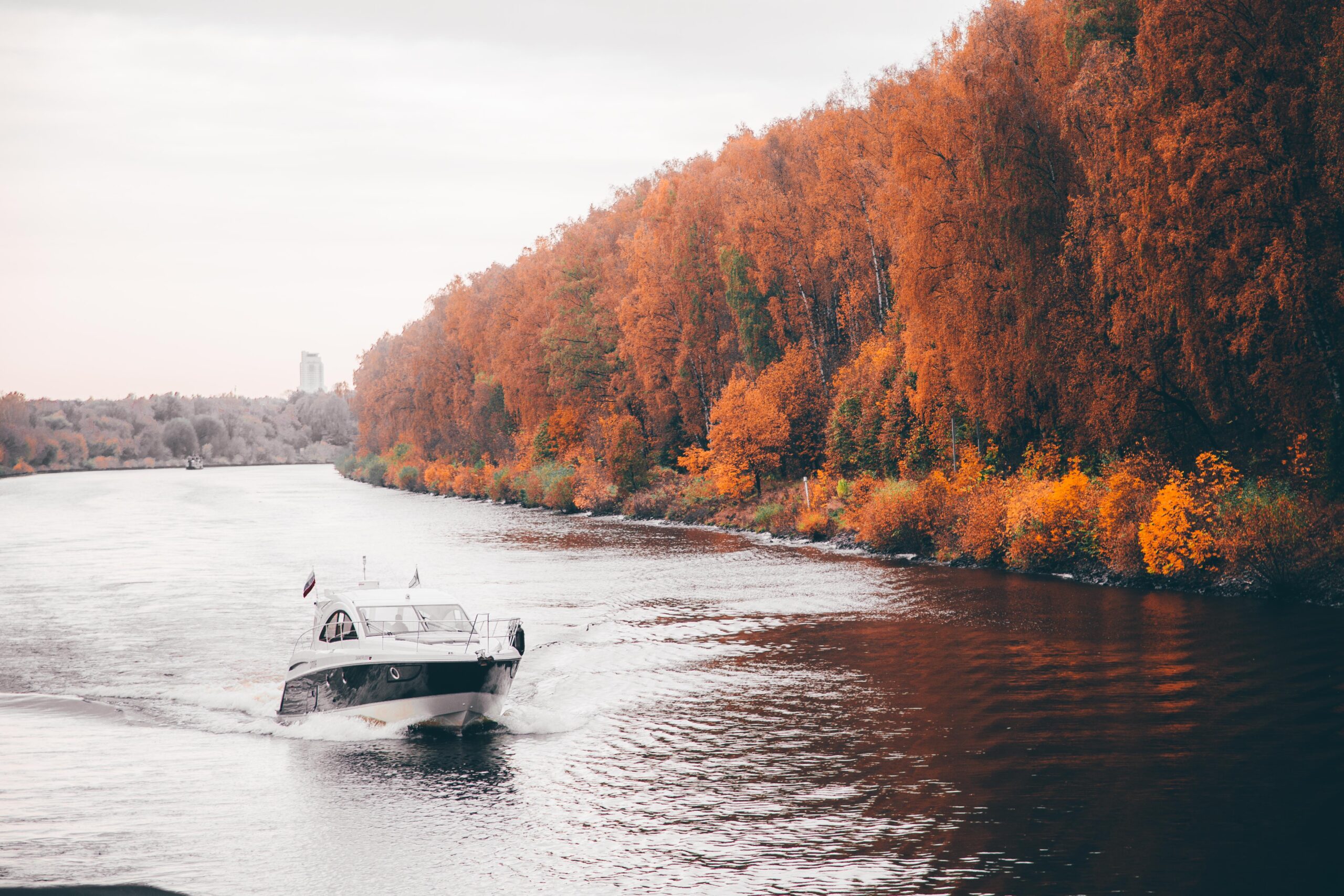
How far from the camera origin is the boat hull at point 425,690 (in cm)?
1952

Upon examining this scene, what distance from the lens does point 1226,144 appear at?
96.5 feet

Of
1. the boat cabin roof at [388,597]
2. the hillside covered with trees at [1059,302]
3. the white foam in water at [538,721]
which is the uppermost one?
the hillside covered with trees at [1059,302]

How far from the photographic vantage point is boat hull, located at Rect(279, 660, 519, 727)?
64.0 feet

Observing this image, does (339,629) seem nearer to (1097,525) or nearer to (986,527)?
(1097,525)

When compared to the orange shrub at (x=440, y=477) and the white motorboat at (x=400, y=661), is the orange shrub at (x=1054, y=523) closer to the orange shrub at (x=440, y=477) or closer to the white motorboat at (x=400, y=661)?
the white motorboat at (x=400, y=661)

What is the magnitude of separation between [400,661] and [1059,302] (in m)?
26.9

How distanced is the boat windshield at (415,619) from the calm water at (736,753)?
197 centimetres

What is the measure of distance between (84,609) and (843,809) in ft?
99.1

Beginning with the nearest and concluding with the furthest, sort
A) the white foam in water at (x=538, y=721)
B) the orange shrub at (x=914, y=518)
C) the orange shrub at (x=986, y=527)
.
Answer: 1. the white foam in water at (x=538, y=721)
2. the orange shrub at (x=986, y=527)
3. the orange shrub at (x=914, y=518)

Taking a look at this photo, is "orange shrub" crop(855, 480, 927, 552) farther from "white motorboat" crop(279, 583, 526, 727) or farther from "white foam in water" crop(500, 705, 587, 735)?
"white motorboat" crop(279, 583, 526, 727)

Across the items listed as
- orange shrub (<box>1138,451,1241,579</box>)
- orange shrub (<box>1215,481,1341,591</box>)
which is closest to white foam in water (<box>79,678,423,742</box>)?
orange shrub (<box>1138,451,1241,579</box>)

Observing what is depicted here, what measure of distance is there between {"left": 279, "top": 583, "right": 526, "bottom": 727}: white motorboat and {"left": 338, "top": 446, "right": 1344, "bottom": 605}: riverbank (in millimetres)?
20195

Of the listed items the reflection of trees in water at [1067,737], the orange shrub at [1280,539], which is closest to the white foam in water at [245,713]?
the reflection of trees in water at [1067,737]

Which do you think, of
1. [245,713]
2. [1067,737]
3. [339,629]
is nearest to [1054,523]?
[1067,737]
